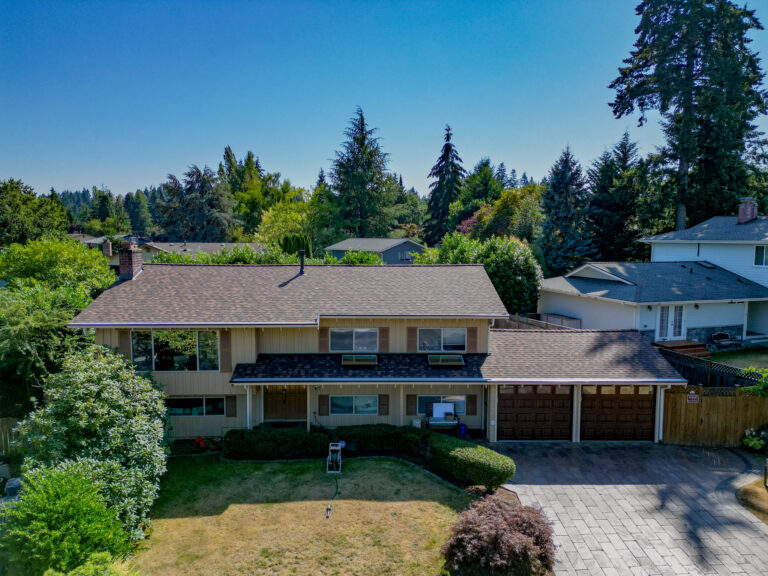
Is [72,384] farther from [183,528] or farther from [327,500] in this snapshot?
[327,500]

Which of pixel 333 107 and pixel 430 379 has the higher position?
pixel 333 107

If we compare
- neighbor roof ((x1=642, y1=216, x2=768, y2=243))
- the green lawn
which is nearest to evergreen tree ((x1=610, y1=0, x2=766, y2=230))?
neighbor roof ((x1=642, y1=216, x2=768, y2=243))

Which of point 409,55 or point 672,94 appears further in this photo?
point 672,94

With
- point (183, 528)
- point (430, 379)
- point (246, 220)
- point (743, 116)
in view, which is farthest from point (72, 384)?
point (246, 220)

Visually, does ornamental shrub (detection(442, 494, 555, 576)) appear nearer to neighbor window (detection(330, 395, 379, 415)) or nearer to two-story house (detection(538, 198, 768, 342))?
neighbor window (detection(330, 395, 379, 415))

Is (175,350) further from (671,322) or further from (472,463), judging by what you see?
(671,322)

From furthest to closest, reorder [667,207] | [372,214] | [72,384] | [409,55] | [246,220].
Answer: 1. [246,220]
2. [372,214]
3. [667,207]
4. [409,55]
5. [72,384]
